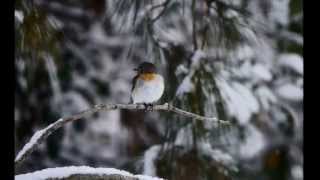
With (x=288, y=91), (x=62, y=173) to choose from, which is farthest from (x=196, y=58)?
(x=288, y=91)

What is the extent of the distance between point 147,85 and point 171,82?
4 cm

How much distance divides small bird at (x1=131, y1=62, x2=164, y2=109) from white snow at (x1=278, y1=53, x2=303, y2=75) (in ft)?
4.70

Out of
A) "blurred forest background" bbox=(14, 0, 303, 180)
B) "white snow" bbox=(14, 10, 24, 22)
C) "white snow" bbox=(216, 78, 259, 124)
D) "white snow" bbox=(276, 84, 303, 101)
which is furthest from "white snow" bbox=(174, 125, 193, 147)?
"white snow" bbox=(276, 84, 303, 101)

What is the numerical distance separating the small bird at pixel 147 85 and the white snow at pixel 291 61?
1433mm

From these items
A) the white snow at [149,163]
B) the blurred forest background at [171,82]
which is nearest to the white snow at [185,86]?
the blurred forest background at [171,82]

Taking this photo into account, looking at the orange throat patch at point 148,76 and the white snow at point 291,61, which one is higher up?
the white snow at point 291,61

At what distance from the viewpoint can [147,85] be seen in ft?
3.66

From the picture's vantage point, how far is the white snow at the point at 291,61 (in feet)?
8.23

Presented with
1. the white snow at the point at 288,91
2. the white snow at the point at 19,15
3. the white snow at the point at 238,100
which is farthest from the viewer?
the white snow at the point at 288,91

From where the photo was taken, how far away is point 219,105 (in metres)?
1.16

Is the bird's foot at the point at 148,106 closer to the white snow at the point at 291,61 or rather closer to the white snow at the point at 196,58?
the white snow at the point at 196,58
